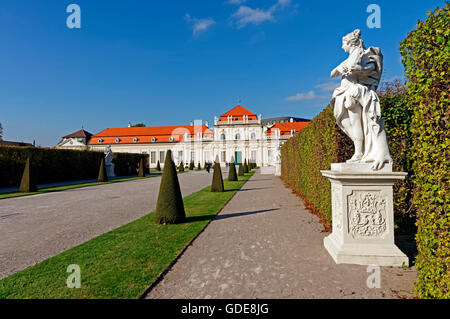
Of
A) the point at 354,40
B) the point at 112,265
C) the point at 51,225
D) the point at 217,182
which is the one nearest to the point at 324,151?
the point at 354,40

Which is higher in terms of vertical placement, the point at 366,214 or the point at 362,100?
the point at 362,100

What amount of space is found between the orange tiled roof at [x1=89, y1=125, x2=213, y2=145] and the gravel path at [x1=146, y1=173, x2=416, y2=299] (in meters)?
44.7

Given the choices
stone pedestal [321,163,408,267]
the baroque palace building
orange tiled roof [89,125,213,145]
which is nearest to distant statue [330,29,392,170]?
stone pedestal [321,163,408,267]

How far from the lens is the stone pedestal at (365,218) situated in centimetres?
312

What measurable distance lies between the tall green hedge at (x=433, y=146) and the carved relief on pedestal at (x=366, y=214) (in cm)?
80

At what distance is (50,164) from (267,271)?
20822 mm

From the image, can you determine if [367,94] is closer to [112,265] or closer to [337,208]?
[337,208]

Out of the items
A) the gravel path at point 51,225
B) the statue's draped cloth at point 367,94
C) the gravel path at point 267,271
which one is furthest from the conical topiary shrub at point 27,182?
the statue's draped cloth at point 367,94

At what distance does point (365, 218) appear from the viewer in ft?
10.5

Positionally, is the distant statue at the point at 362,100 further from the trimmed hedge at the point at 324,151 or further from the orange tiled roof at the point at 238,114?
the orange tiled roof at the point at 238,114

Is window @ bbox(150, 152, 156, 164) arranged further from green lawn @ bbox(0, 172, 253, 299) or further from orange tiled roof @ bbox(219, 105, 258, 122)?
green lawn @ bbox(0, 172, 253, 299)

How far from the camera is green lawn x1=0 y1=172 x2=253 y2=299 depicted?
267 centimetres

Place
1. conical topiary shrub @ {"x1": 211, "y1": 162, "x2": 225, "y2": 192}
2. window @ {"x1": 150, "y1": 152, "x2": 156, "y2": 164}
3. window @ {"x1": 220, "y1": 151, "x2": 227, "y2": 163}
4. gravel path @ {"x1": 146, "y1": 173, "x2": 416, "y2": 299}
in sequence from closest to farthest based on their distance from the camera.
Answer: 1. gravel path @ {"x1": 146, "y1": 173, "x2": 416, "y2": 299}
2. conical topiary shrub @ {"x1": 211, "y1": 162, "x2": 225, "y2": 192}
3. window @ {"x1": 220, "y1": 151, "x2": 227, "y2": 163}
4. window @ {"x1": 150, "y1": 152, "x2": 156, "y2": 164}
